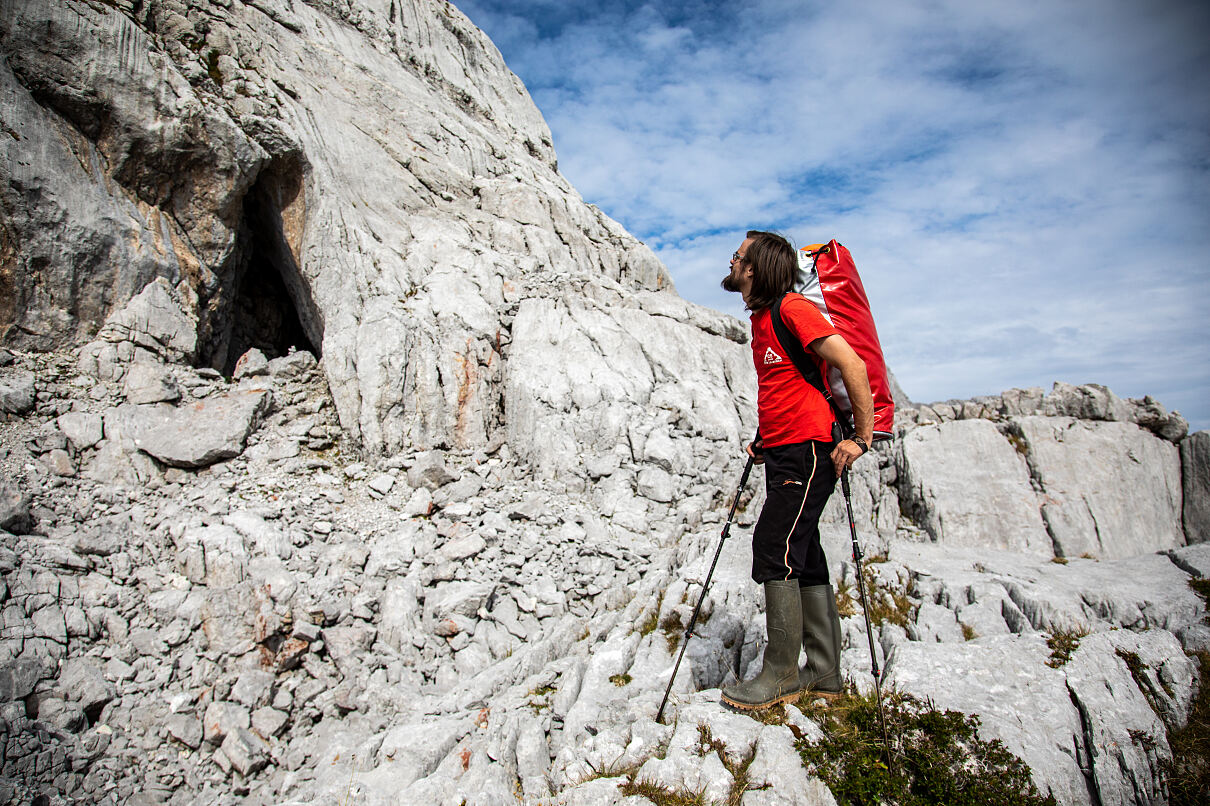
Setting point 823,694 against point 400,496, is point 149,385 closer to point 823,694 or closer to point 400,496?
point 400,496

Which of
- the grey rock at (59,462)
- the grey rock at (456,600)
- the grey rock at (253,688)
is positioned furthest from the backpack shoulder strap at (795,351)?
the grey rock at (59,462)

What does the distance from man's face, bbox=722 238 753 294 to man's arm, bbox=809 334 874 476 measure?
95cm

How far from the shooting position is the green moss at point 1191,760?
3.97 meters

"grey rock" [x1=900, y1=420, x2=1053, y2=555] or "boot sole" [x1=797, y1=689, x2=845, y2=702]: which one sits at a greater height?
"grey rock" [x1=900, y1=420, x2=1053, y2=555]

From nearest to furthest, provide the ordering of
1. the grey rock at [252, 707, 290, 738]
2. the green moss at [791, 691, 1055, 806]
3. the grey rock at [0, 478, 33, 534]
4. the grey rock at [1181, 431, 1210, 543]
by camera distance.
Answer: the green moss at [791, 691, 1055, 806] → the grey rock at [252, 707, 290, 738] → the grey rock at [0, 478, 33, 534] → the grey rock at [1181, 431, 1210, 543]

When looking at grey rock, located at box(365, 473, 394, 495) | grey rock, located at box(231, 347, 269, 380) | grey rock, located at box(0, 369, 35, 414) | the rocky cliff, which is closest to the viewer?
the rocky cliff

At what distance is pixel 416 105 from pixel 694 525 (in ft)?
64.1

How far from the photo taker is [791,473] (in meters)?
4.73

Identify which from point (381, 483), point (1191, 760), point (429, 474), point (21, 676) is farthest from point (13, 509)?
point (1191, 760)

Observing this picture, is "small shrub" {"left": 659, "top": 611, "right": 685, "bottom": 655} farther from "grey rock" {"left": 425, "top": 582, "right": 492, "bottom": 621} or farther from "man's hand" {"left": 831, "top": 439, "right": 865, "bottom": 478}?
"man's hand" {"left": 831, "top": 439, "right": 865, "bottom": 478}

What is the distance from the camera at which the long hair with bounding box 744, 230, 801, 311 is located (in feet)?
16.0

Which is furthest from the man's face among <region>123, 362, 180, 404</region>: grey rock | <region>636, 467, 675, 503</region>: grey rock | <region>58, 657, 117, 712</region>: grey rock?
<region>123, 362, 180, 404</region>: grey rock

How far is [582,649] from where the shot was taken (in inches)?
316

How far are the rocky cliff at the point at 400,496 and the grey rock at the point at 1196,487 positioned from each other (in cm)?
7
